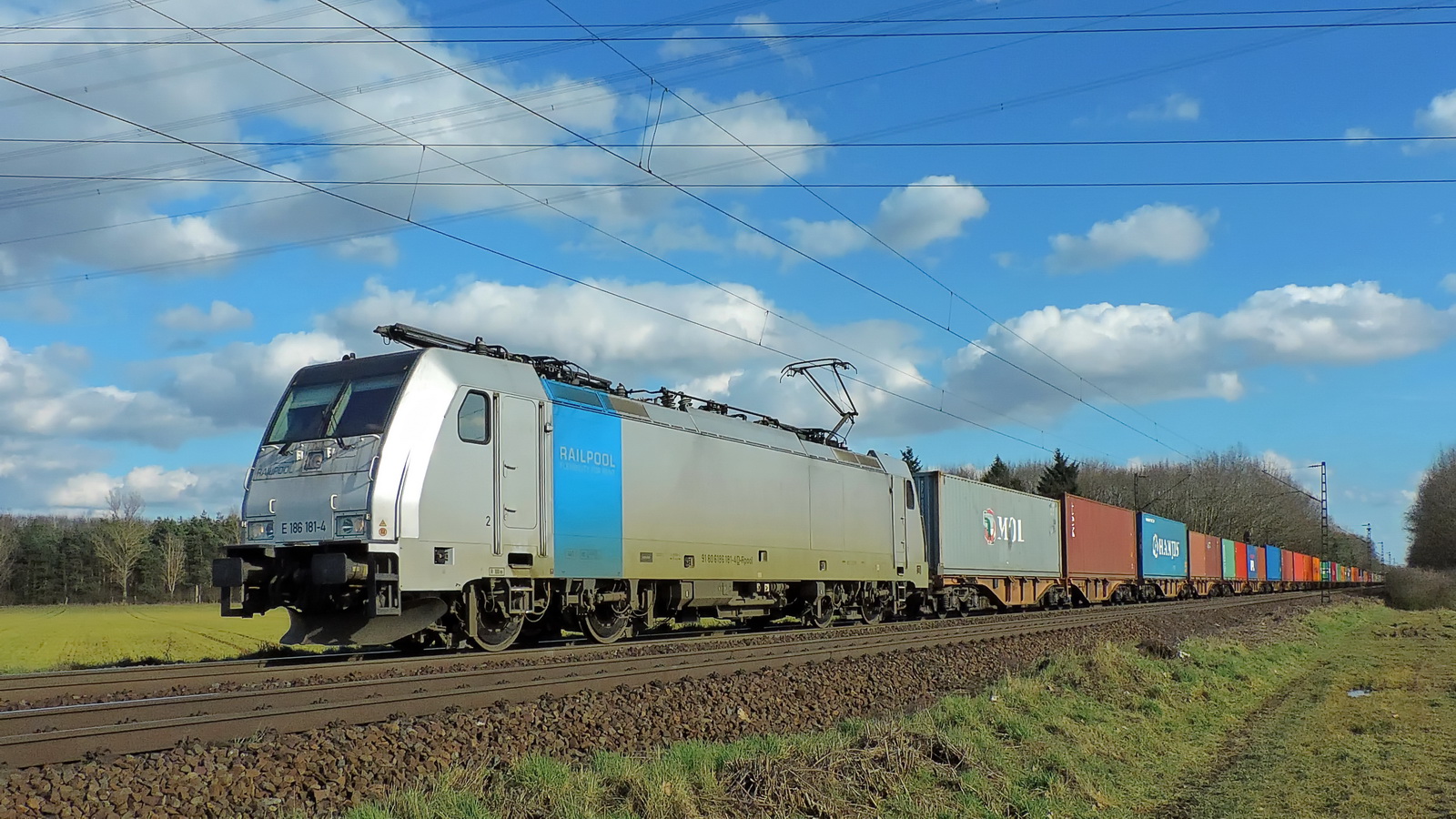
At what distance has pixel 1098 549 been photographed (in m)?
40.6

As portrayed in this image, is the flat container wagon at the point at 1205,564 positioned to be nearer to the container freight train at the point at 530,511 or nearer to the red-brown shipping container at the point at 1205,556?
the red-brown shipping container at the point at 1205,556

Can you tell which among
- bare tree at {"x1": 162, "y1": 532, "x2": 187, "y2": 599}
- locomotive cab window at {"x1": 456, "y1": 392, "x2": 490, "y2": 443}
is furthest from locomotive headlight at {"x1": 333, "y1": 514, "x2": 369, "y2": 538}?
bare tree at {"x1": 162, "y1": 532, "x2": 187, "y2": 599}

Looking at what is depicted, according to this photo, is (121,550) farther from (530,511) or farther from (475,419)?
(475,419)

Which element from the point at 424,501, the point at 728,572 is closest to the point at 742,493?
the point at 728,572

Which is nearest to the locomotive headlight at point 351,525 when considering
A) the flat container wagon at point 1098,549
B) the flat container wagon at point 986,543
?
the flat container wagon at point 986,543

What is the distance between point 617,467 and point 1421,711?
12471 millimetres

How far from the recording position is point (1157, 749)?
12008mm

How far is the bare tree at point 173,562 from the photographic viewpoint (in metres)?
85.3

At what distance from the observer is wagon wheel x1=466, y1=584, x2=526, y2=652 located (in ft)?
47.5

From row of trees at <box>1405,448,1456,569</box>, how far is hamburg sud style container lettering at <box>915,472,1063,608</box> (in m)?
83.1

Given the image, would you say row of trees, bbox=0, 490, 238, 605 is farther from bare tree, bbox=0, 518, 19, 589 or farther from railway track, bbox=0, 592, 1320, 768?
railway track, bbox=0, 592, 1320, 768

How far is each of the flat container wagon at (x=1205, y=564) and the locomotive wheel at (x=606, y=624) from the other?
1672 inches

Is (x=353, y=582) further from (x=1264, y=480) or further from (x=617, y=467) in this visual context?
(x=1264, y=480)

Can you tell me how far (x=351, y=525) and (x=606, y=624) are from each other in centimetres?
A: 593
